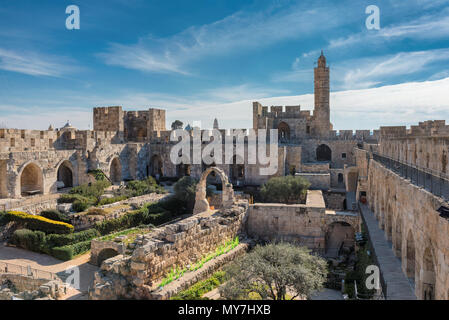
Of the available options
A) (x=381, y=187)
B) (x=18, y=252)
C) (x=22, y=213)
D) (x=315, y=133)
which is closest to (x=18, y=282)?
(x=18, y=252)

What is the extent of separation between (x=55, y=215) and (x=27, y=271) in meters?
5.23

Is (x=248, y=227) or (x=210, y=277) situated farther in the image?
(x=248, y=227)

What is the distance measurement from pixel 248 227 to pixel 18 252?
34.8ft

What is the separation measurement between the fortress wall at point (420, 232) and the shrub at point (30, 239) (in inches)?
584

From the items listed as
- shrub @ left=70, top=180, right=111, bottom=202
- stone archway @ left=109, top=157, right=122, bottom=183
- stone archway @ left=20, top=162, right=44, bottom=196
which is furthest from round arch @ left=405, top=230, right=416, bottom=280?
stone archway @ left=109, top=157, right=122, bottom=183

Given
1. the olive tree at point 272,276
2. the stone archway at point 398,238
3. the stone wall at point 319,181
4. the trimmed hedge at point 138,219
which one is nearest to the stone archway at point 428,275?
the olive tree at point 272,276

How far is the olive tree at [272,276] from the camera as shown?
358 inches

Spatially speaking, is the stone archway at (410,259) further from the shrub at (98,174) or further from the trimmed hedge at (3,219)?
the shrub at (98,174)

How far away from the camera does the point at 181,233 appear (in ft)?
35.5

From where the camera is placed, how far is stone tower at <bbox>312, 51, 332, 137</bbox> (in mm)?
31547

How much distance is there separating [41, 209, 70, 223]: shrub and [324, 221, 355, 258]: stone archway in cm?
1323

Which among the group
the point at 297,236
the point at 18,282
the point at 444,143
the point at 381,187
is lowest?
the point at 18,282

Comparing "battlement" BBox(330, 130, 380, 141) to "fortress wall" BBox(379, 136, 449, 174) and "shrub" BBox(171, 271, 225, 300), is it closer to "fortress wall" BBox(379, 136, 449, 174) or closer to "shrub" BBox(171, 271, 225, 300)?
"fortress wall" BBox(379, 136, 449, 174)
